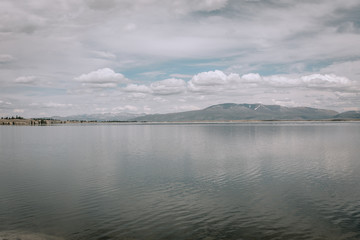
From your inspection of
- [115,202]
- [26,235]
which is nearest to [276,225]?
[115,202]

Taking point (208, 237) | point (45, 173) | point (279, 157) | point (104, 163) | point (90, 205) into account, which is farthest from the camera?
point (279, 157)

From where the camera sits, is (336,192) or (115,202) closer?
(115,202)

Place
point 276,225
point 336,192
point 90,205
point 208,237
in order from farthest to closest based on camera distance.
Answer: point 336,192 < point 90,205 < point 276,225 < point 208,237

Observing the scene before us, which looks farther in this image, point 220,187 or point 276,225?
point 220,187

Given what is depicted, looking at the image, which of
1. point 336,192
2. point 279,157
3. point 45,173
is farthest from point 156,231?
point 279,157

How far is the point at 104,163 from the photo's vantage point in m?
46.5

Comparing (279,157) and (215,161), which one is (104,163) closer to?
(215,161)

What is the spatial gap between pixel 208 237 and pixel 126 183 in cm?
1668

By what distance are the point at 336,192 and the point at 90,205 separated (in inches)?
942

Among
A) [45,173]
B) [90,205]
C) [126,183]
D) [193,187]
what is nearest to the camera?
[90,205]

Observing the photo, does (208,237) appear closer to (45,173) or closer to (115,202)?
(115,202)

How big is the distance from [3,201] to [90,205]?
8.52 meters

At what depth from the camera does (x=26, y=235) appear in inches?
709

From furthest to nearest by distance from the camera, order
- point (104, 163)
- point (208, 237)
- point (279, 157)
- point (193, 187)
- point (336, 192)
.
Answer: point (279, 157), point (104, 163), point (193, 187), point (336, 192), point (208, 237)
